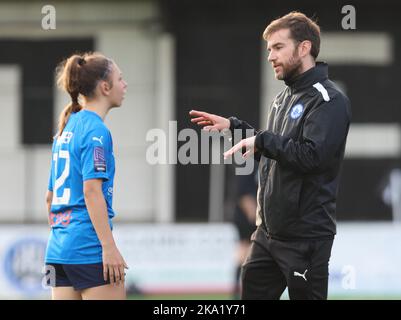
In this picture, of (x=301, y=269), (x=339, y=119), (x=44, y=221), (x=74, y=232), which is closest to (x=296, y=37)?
(x=339, y=119)

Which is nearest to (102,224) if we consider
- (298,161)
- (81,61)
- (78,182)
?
(78,182)

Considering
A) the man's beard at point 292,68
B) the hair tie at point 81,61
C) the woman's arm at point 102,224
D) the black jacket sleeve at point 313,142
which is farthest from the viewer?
the man's beard at point 292,68

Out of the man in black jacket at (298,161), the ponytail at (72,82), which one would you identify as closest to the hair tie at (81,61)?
the ponytail at (72,82)

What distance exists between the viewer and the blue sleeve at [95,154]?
4.46 meters

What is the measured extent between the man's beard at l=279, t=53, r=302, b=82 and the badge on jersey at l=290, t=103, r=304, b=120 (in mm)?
198

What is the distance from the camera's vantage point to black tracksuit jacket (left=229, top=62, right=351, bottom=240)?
462 cm

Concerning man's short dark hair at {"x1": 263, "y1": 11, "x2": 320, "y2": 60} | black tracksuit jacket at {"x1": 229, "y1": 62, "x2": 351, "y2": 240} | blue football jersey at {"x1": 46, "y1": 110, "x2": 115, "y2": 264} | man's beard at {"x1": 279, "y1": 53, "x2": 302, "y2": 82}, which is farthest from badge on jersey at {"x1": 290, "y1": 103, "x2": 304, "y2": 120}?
blue football jersey at {"x1": 46, "y1": 110, "x2": 115, "y2": 264}

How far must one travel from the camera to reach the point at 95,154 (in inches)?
176

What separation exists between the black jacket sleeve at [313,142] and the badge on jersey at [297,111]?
0.20ft

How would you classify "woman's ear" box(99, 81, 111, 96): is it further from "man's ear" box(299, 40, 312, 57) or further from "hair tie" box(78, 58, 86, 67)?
"man's ear" box(299, 40, 312, 57)

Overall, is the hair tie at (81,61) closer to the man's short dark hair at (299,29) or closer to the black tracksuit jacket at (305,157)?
the black tracksuit jacket at (305,157)
